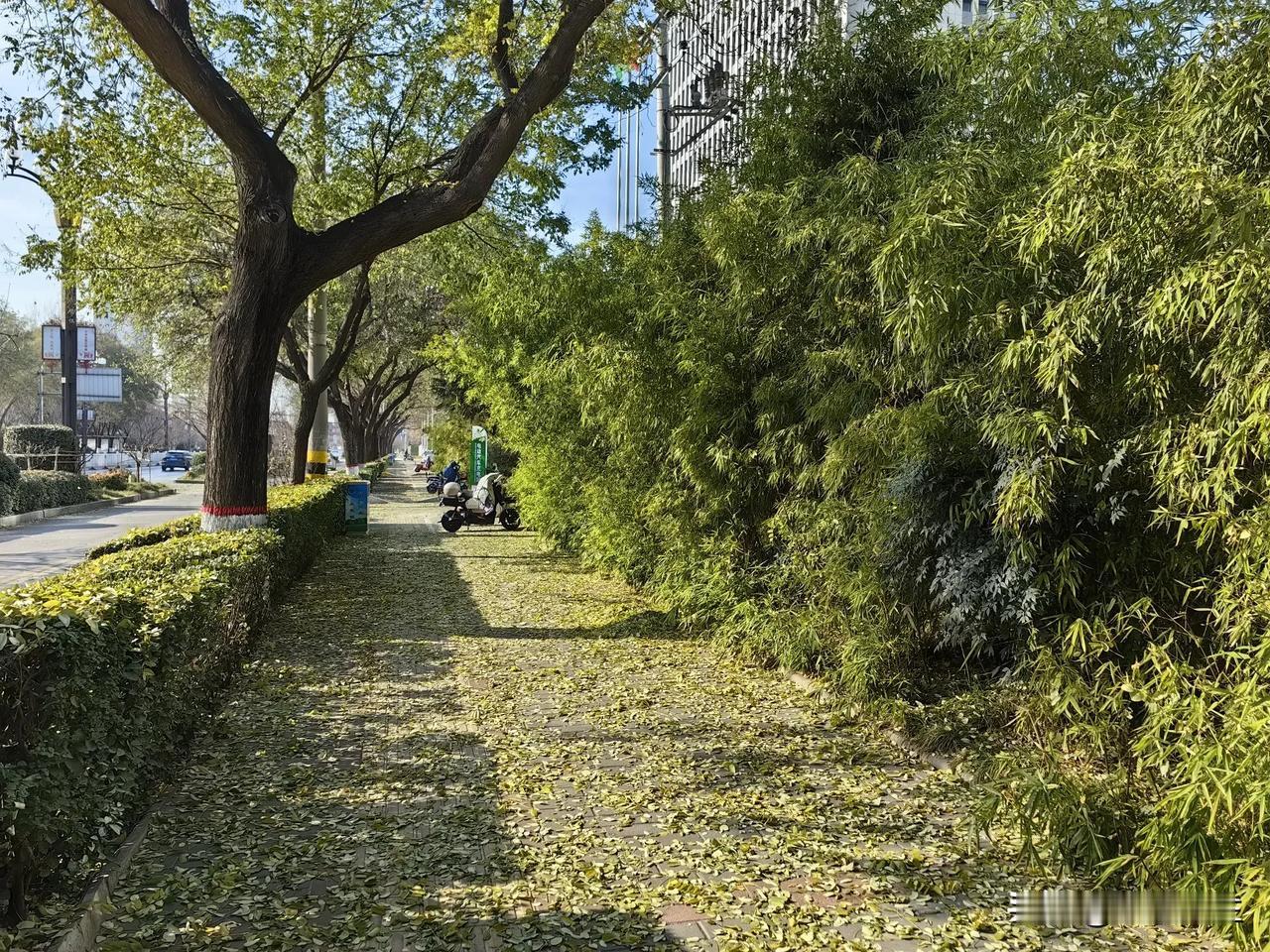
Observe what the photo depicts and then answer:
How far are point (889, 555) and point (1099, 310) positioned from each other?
201 centimetres

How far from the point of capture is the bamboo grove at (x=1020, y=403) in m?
2.79

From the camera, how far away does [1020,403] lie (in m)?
3.62

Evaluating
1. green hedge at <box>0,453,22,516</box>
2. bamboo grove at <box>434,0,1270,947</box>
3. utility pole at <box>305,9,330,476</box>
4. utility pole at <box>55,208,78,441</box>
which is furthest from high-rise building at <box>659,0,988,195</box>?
green hedge at <box>0,453,22,516</box>

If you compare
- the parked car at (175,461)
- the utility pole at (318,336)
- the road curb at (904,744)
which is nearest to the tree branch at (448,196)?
the utility pole at (318,336)

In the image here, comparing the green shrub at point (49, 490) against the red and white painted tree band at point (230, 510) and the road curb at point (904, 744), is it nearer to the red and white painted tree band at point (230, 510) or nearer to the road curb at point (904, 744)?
the red and white painted tree band at point (230, 510)

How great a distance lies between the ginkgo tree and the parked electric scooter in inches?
207

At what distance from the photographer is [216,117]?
7375mm

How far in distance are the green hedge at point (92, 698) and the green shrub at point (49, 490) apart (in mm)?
15850

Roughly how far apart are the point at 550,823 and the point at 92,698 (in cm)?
178

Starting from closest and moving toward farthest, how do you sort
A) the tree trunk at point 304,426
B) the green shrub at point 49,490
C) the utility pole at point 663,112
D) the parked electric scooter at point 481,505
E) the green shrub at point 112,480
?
the utility pole at point 663,112, the tree trunk at point 304,426, the parked electric scooter at point 481,505, the green shrub at point 49,490, the green shrub at point 112,480

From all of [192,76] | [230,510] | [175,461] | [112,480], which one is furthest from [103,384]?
[192,76]

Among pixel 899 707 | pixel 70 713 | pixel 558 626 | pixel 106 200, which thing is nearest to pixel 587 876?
pixel 70 713

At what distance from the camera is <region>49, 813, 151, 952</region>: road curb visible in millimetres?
2699

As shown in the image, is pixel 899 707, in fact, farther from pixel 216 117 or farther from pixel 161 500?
pixel 161 500
